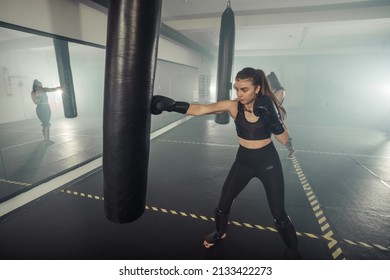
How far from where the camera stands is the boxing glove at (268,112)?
2.34 meters

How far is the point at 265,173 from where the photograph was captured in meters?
2.55


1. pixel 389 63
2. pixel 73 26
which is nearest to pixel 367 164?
pixel 73 26

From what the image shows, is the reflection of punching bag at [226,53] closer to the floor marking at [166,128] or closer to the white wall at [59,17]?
the white wall at [59,17]

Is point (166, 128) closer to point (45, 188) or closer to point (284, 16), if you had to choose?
point (284, 16)

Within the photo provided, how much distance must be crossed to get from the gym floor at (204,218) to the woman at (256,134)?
0.80 m

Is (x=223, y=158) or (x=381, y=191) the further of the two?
(x=223, y=158)

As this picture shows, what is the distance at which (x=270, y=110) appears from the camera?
2.35 metres

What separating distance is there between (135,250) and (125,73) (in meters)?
2.23

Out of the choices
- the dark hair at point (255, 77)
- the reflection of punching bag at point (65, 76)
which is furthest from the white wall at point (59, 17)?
the dark hair at point (255, 77)

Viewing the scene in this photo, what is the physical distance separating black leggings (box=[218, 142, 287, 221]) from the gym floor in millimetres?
828

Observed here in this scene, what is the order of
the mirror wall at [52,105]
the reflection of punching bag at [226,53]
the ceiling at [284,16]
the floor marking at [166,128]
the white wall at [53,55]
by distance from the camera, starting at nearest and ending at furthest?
the white wall at [53,55] → the reflection of punching bag at [226,53] → the mirror wall at [52,105] → the ceiling at [284,16] → the floor marking at [166,128]
